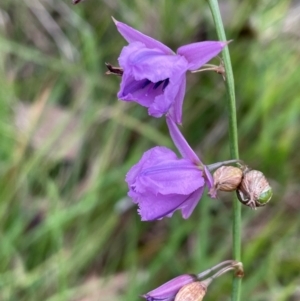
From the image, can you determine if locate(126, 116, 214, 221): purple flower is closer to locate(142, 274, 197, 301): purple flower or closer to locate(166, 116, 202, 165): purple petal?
locate(166, 116, 202, 165): purple petal

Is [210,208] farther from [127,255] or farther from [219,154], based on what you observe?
[127,255]

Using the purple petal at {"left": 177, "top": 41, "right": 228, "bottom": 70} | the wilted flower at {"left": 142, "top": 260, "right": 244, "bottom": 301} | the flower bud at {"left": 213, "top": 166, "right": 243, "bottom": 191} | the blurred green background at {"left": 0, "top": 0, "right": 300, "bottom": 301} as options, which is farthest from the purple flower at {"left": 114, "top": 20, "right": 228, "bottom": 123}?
the blurred green background at {"left": 0, "top": 0, "right": 300, "bottom": 301}

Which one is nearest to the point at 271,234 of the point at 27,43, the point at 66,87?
the point at 66,87

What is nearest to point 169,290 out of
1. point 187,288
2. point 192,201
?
point 187,288

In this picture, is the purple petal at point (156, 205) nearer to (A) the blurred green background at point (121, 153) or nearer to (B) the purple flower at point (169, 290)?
(B) the purple flower at point (169, 290)

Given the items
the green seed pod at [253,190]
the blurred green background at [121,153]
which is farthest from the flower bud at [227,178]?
the blurred green background at [121,153]

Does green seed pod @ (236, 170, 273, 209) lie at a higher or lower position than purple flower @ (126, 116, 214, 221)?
lower

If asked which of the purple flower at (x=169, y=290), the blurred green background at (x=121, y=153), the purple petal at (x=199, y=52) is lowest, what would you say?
the purple flower at (x=169, y=290)
